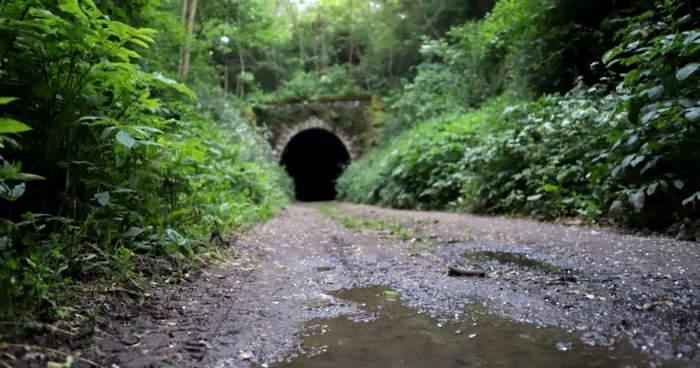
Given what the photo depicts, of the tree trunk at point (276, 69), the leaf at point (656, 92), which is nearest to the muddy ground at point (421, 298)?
the leaf at point (656, 92)

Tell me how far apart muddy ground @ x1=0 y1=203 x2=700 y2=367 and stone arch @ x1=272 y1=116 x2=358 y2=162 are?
16288 mm

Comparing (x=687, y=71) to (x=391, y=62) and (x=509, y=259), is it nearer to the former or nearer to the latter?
(x=509, y=259)

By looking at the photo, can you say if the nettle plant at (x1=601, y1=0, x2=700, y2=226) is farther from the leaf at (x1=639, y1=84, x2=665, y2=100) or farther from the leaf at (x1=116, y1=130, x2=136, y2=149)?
the leaf at (x1=116, y1=130, x2=136, y2=149)

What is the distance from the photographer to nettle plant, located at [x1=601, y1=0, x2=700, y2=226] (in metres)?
3.92

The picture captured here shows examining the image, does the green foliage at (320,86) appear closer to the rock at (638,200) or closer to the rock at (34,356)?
the rock at (638,200)

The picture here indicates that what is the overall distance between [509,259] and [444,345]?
204 cm

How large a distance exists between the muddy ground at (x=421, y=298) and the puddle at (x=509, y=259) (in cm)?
2

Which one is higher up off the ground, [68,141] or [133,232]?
[68,141]

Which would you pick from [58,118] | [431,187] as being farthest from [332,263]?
[431,187]

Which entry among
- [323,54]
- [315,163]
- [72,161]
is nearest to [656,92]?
[72,161]

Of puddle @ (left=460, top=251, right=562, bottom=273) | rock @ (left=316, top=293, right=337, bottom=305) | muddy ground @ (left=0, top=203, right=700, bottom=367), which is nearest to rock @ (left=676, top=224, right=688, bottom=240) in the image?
muddy ground @ (left=0, top=203, right=700, bottom=367)

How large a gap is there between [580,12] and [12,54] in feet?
30.0

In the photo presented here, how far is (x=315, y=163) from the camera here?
99.9 ft

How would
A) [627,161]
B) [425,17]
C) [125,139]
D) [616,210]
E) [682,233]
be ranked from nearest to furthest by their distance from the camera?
[125,139], [682,233], [627,161], [616,210], [425,17]
